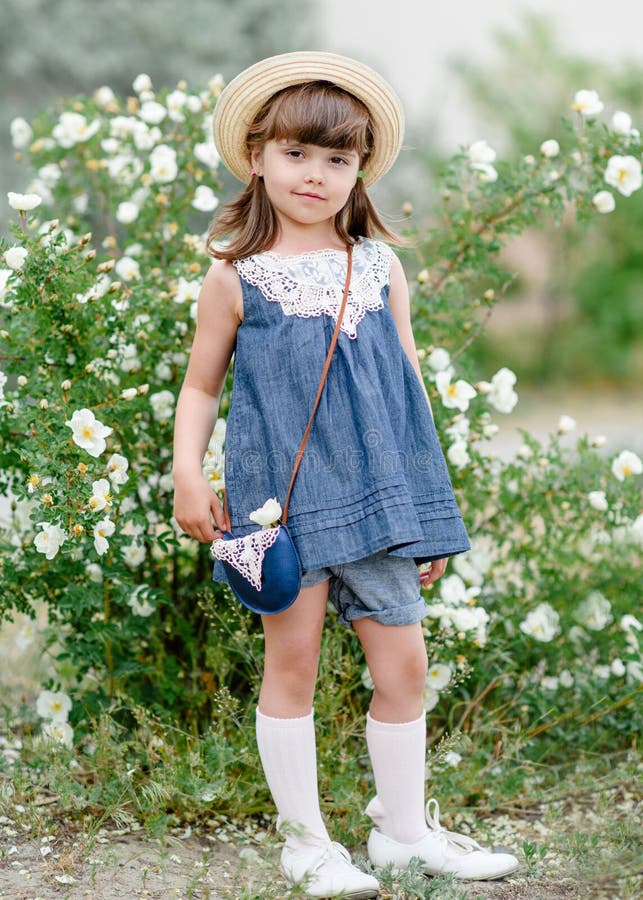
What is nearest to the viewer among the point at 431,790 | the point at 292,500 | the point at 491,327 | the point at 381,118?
the point at 292,500

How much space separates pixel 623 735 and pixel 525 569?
510 mm

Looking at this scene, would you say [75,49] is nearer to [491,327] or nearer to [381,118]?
[491,327]

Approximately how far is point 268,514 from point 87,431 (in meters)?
0.46

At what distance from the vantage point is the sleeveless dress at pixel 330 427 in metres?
2.19

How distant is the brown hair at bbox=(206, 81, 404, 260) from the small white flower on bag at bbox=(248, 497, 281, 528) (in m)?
0.52

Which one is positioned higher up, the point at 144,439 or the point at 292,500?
the point at 144,439

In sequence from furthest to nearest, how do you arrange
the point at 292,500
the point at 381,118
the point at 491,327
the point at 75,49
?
1. the point at 491,327
2. the point at 75,49
3. the point at 381,118
4. the point at 292,500

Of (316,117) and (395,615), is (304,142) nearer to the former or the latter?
(316,117)

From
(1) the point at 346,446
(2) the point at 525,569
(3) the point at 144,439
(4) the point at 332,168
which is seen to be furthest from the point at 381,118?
(2) the point at 525,569

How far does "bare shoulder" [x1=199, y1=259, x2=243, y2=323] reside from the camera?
2.31m

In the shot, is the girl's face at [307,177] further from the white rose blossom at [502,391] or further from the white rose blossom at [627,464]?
the white rose blossom at [627,464]

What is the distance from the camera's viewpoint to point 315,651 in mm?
2301

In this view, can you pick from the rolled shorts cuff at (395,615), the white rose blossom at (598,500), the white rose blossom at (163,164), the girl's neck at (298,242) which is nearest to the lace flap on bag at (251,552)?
the rolled shorts cuff at (395,615)

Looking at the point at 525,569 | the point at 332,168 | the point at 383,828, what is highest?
the point at 332,168
